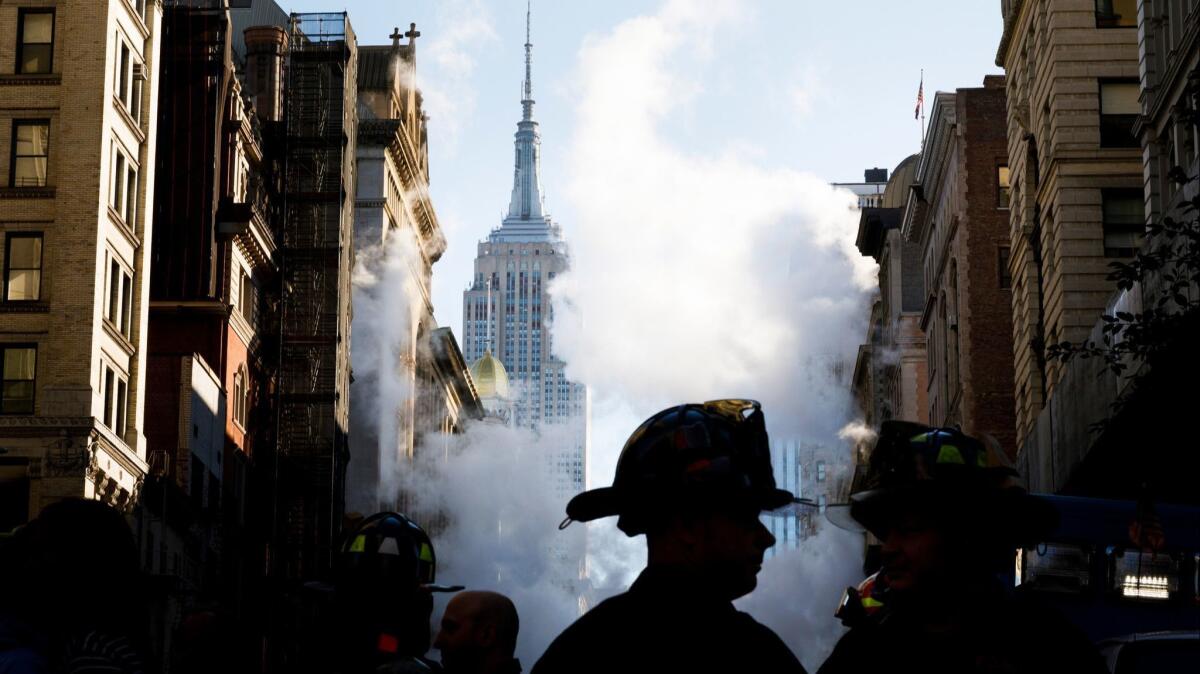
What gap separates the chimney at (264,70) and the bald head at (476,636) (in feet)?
266

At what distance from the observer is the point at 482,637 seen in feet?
28.3

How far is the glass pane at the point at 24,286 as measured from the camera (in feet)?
181

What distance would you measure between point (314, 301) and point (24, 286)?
30.7 meters

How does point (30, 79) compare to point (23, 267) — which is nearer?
point (23, 267)

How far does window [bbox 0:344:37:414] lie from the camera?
54.4 m

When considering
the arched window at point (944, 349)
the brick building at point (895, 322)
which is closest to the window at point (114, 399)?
the arched window at point (944, 349)

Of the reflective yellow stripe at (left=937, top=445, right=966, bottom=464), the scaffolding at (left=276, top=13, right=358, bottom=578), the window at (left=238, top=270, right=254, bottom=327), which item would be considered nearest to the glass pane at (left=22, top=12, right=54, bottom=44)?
the window at (left=238, top=270, right=254, bottom=327)

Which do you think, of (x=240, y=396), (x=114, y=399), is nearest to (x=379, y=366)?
(x=240, y=396)

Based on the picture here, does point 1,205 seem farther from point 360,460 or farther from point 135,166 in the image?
point 360,460

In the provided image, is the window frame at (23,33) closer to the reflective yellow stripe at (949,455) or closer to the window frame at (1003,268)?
the window frame at (1003,268)

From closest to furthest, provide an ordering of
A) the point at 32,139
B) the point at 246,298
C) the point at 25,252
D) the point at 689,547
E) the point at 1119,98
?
1. the point at 689,547
2. the point at 25,252
3. the point at 32,139
4. the point at 1119,98
5. the point at 246,298

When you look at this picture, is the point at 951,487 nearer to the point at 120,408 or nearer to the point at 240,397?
the point at 120,408

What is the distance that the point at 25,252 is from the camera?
183 feet

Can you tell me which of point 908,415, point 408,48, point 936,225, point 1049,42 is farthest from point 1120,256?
point 408,48
